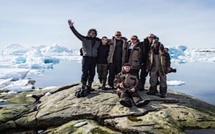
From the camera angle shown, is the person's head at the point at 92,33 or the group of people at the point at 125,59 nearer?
the group of people at the point at 125,59

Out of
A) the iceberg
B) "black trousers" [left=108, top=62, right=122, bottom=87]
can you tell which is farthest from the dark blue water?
"black trousers" [left=108, top=62, right=122, bottom=87]

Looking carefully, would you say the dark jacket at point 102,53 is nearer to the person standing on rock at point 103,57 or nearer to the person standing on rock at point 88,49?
the person standing on rock at point 103,57

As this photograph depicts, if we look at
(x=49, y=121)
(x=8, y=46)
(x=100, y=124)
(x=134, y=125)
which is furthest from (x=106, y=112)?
(x=8, y=46)

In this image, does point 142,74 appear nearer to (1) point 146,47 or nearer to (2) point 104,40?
(1) point 146,47

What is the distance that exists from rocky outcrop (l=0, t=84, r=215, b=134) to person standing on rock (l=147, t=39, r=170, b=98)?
1.99 feet

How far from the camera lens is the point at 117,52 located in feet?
33.3

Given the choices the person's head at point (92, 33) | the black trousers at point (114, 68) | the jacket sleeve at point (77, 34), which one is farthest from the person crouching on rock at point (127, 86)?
the jacket sleeve at point (77, 34)

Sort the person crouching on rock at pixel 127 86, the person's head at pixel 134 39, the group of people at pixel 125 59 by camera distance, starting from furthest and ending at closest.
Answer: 1. the person's head at pixel 134 39
2. the group of people at pixel 125 59
3. the person crouching on rock at pixel 127 86

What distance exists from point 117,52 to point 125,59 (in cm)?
38

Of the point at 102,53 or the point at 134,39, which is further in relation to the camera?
the point at 102,53

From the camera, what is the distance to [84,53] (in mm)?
9977

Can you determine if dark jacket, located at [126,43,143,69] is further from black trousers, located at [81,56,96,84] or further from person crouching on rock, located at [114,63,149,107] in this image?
black trousers, located at [81,56,96,84]

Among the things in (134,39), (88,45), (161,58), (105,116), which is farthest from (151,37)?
(105,116)

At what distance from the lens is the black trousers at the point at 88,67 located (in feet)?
32.6
